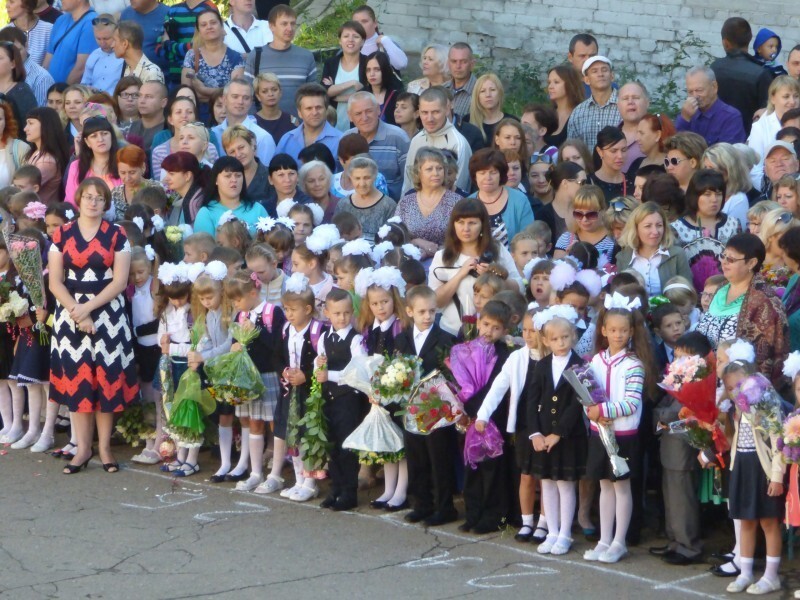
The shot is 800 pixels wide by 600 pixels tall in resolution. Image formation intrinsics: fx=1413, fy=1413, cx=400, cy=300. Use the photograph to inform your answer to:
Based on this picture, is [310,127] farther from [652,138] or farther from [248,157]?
[652,138]

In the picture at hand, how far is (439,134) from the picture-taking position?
11.4 metres

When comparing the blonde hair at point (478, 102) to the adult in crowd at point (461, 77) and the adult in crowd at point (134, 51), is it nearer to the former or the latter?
the adult in crowd at point (461, 77)

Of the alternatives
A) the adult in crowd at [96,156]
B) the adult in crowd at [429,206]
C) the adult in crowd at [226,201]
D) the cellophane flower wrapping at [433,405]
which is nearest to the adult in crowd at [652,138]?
the adult in crowd at [429,206]

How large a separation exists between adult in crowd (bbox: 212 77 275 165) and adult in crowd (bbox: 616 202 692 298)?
3.95 meters

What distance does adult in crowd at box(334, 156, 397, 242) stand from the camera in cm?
1070

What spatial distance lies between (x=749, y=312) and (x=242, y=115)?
5.57 m

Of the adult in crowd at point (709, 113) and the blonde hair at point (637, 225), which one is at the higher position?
the adult in crowd at point (709, 113)

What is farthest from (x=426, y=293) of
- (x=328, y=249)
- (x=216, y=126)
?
(x=216, y=126)

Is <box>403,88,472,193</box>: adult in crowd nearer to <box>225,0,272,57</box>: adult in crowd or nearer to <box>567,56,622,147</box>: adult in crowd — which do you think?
<box>567,56,622,147</box>: adult in crowd

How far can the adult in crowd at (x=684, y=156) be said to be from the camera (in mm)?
10289

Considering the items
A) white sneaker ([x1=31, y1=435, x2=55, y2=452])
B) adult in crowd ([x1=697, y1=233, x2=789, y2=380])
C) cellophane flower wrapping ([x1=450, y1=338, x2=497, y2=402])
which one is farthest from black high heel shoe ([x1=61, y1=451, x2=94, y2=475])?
adult in crowd ([x1=697, y1=233, x2=789, y2=380])

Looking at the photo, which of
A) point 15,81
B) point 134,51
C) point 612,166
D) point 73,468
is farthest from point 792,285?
point 15,81

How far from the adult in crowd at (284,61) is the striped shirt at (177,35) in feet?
3.06

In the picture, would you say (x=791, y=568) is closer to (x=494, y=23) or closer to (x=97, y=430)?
(x=97, y=430)
